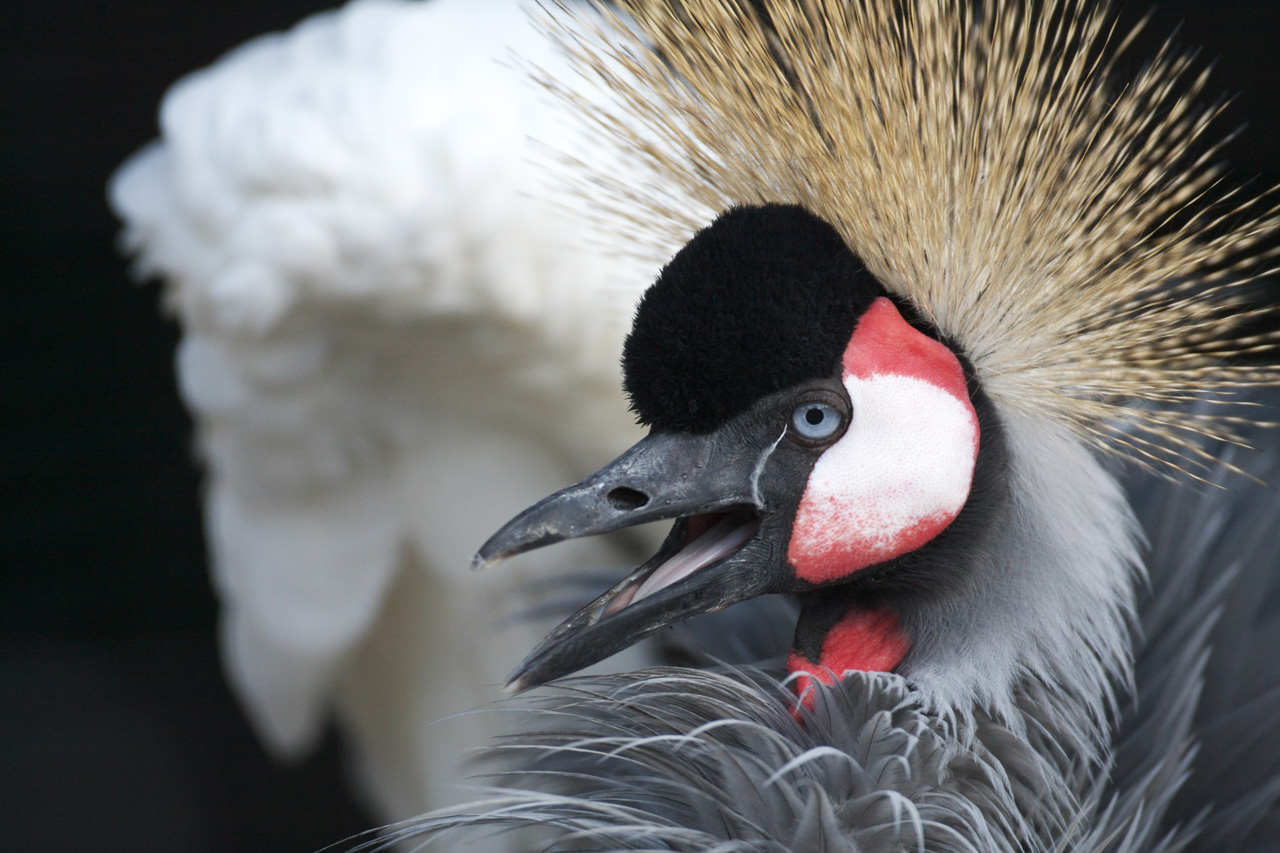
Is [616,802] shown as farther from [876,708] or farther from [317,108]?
[317,108]

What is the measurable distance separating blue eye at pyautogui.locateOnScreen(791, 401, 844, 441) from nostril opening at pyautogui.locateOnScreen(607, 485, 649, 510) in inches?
3.4

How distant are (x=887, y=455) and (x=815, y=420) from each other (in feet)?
0.14

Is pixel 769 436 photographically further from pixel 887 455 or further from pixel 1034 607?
pixel 1034 607

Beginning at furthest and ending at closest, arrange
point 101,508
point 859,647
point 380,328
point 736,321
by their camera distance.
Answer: point 101,508 < point 380,328 < point 859,647 < point 736,321

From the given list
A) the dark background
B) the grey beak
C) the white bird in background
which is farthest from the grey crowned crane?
the dark background

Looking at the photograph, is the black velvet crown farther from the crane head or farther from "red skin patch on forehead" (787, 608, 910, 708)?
"red skin patch on forehead" (787, 608, 910, 708)

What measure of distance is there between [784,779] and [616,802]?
4.1 inches

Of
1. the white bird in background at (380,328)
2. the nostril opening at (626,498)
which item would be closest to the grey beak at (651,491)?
the nostril opening at (626,498)

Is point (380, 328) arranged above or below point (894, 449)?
above

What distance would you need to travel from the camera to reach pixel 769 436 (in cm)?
63

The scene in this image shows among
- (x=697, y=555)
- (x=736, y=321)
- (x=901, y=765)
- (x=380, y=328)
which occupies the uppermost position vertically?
(x=380, y=328)

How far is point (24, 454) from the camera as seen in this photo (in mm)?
2064

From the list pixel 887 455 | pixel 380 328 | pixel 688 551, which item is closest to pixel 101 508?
pixel 380 328

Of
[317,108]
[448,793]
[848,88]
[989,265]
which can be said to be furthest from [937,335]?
[448,793]
